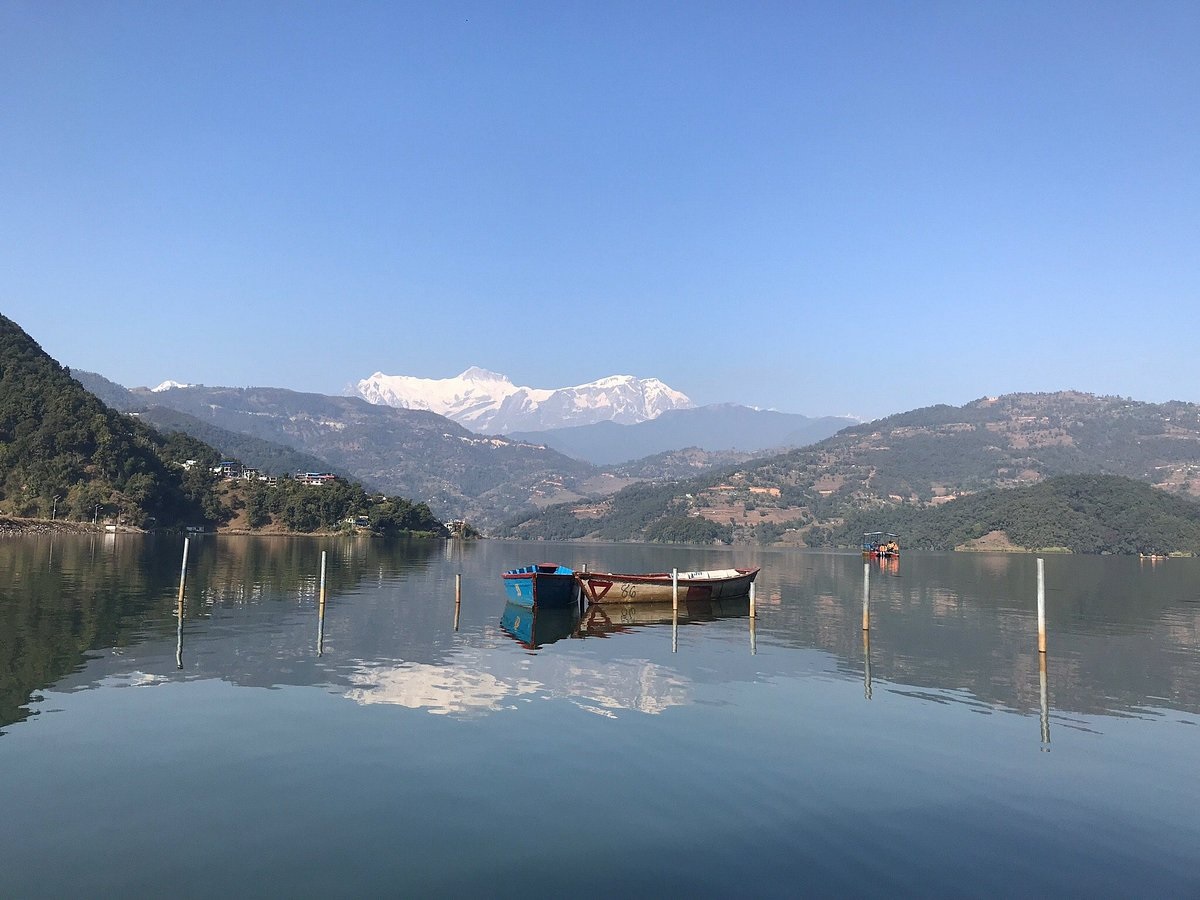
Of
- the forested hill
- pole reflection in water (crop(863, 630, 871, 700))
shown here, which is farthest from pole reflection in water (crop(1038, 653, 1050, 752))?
the forested hill

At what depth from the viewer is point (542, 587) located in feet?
204

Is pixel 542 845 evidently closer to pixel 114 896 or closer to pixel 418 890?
pixel 418 890

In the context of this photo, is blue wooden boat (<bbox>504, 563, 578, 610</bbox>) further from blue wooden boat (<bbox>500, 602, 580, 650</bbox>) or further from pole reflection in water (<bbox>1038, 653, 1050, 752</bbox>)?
pole reflection in water (<bbox>1038, 653, 1050, 752</bbox>)

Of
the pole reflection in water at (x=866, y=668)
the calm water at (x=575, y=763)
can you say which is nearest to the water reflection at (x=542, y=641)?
the pole reflection in water at (x=866, y=668)

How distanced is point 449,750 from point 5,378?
210 meters

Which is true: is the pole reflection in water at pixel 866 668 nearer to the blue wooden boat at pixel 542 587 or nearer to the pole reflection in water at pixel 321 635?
the blue wooden boat at pixel 542 587

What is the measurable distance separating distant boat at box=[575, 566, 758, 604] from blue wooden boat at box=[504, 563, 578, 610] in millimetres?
1576

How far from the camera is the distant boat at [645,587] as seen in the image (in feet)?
218

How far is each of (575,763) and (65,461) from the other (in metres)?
186

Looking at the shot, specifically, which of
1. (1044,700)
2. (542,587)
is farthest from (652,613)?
(1044,700)

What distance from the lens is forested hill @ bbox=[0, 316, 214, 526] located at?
166500 millimetres

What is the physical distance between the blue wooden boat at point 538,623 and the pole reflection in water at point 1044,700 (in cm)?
2364

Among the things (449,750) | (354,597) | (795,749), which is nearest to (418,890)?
(449,750)

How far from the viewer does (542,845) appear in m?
A: 17.0
